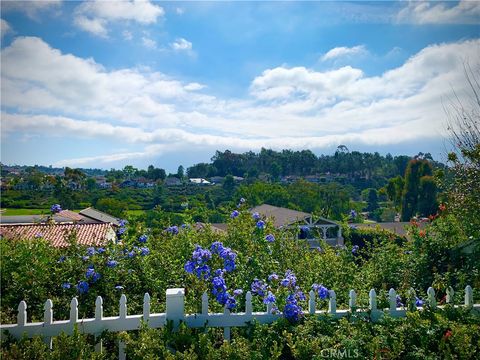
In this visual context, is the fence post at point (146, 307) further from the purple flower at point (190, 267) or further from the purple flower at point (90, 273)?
the purple flower at point (90, 273)

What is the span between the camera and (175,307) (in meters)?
3.81

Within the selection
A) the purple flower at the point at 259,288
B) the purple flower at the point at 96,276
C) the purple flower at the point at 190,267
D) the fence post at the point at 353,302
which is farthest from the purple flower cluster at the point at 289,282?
the purple flower at the point at 96,276

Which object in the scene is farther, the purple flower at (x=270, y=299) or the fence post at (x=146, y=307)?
the purple flower at (x=270, y=299)

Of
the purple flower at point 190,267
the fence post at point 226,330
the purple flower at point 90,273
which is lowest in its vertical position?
the fence post at point 226,330

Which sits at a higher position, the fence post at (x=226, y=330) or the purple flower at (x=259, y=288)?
the purple flower at (x=259, y=288)

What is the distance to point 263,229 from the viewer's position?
5.42 metres

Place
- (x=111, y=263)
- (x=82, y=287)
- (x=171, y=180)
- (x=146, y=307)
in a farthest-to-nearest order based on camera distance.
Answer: (x=171, y=180) < (x=111, y=263) < (x=82, y=287) < (x=146, y=307)

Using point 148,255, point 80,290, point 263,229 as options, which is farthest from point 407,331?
point 80,290

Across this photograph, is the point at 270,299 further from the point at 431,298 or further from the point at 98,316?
the point at 431,298

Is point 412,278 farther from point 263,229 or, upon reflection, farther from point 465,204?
point 263,229

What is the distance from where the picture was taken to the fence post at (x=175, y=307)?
3.81 m

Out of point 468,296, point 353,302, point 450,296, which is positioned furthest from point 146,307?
point 468,296

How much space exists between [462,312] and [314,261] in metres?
1.83

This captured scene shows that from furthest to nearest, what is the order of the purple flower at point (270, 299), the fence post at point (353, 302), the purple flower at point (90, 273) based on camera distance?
the purple flower at point (90, 273) < the fence post at point (353, 302) < the purple flower at point (270, 299)
